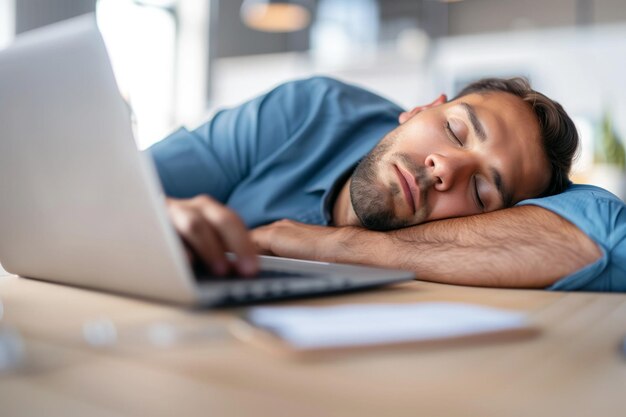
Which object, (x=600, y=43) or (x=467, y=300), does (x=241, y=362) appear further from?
(x=600, y=43)

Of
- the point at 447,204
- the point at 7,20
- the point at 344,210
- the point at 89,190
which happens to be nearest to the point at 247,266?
the point at 89,190

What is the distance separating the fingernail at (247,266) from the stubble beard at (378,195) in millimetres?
625

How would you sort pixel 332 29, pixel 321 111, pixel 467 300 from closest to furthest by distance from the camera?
pixel 467 300, pixel 321 111, pixel 332 29

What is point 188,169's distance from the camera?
1254 millimetres

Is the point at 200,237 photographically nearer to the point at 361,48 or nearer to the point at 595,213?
the point at 595,213

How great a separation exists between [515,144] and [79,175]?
2.75 feet

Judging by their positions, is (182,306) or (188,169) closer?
(182,306)

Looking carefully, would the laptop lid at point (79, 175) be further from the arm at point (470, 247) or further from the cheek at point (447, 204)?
the cheek at point (447, 204)

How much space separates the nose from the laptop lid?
0.67 meters

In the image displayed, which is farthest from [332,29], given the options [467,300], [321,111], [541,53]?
[467,300]

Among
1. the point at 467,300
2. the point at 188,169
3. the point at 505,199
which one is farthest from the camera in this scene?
the point at 188,169

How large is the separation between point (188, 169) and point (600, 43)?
3.91 meters

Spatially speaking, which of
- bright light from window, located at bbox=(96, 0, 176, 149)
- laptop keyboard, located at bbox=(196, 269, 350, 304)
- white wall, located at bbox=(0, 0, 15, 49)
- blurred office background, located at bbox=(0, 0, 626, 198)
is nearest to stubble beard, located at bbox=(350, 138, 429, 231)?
laptop keyboard, located at bbox=(196, 269, 350, 304)

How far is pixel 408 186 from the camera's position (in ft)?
3.83
